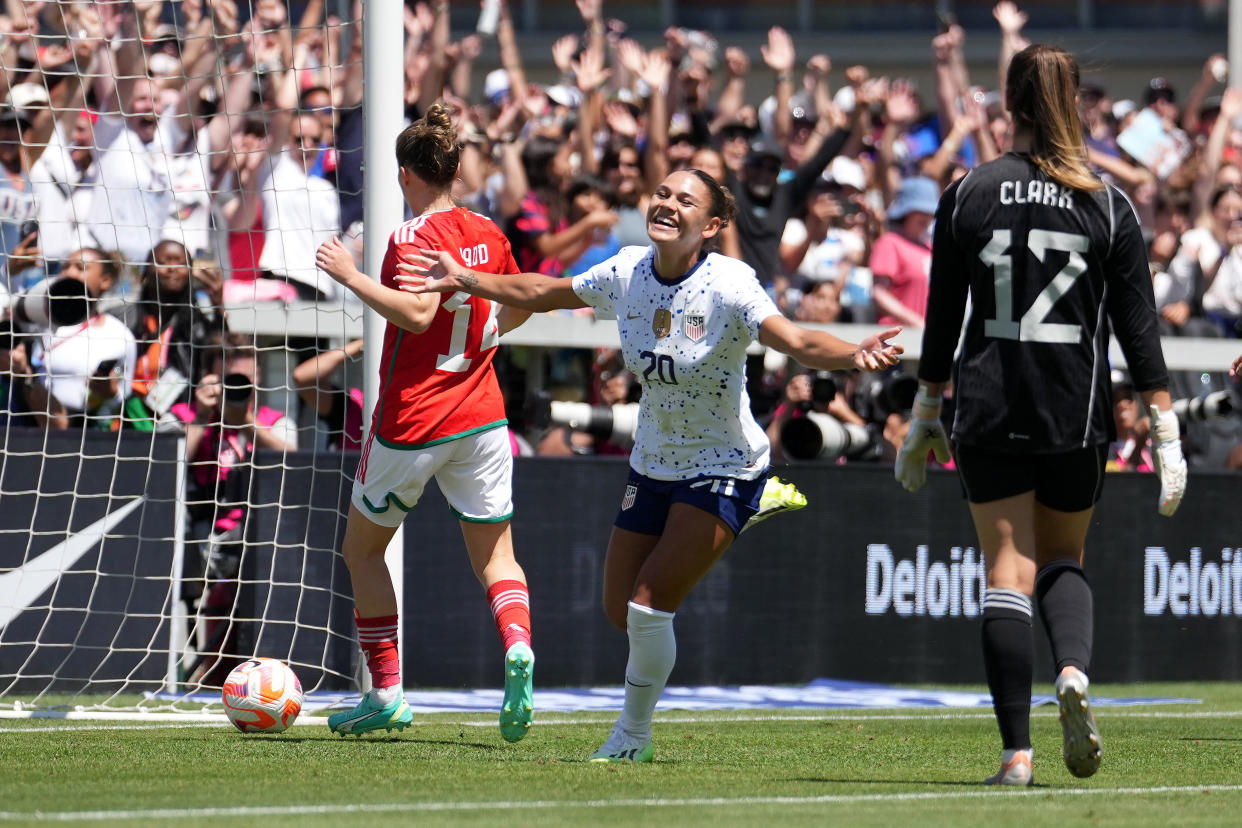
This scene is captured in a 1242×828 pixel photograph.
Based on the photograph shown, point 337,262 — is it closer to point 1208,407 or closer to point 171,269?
point 171,269

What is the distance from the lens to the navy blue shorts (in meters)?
6.10

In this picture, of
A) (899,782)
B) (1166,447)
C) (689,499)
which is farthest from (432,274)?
Result: (1166,447)

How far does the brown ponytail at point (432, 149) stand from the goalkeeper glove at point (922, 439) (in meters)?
2.17

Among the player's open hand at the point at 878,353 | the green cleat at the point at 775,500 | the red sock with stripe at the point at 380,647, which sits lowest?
the red sock with stripe at the point at 380,647

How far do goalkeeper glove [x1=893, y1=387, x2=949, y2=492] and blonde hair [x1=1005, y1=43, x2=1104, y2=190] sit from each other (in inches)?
30.4

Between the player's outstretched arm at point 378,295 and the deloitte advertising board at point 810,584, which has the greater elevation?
the player's outstretched arm at point 378,295

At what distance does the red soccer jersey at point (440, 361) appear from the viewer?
22.2ft

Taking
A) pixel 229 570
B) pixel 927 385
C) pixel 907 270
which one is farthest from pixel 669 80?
pixel 927 385

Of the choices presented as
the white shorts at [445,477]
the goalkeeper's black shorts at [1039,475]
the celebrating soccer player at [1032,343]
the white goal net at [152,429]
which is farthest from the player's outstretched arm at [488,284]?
the white goal net at [152,429]

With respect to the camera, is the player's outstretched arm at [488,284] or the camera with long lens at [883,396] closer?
the player's outstretched arm at [488,284]

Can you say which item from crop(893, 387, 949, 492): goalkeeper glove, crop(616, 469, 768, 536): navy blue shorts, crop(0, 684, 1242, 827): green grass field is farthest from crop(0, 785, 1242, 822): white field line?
crop(616, 469, 768, 536): navy blue shorts

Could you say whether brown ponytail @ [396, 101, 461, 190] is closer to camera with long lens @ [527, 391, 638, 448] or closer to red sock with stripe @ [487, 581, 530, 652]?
red sock with stripe @ [487, 581, 530, 652]

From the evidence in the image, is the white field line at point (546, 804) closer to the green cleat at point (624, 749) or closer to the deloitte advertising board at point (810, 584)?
the green cleat at point (624, 749)

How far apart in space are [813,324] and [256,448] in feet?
11.5
